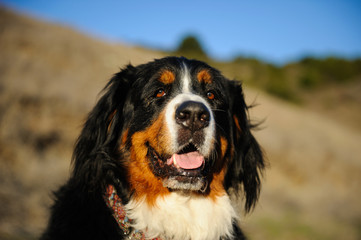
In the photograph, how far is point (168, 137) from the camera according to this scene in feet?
8.50

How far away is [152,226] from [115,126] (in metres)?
1.01

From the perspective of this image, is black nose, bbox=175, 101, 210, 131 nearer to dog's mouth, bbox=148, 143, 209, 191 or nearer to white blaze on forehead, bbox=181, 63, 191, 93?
dog's mouth, bbox=148, 143, 209, 191

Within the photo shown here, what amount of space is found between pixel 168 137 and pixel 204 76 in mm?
872

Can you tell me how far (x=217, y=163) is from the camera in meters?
2.93

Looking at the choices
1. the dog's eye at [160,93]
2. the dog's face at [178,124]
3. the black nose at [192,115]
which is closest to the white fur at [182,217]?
the dog's face at [178,124]

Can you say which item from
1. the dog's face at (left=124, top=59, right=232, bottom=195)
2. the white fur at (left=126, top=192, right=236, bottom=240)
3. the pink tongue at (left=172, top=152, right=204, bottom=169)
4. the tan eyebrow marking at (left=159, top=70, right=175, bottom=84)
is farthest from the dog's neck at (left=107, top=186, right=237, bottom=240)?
the tan eyebrow marking at (left=159, top=70, right=175, bottom=84)

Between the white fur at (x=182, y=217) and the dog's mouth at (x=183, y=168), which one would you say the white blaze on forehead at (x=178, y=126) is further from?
the white fur at (x=182, y=217)

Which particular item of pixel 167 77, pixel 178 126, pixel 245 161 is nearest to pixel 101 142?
pixel 178 126

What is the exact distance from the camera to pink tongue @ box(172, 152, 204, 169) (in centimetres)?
265

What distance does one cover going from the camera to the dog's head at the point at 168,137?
2592 mm

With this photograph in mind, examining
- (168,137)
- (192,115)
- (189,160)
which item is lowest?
(189,160)

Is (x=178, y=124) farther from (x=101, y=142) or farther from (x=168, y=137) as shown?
(x=101, y=142)

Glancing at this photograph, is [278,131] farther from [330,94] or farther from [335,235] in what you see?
[330,94]

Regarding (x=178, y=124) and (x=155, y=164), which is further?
(x=155, y=164)
